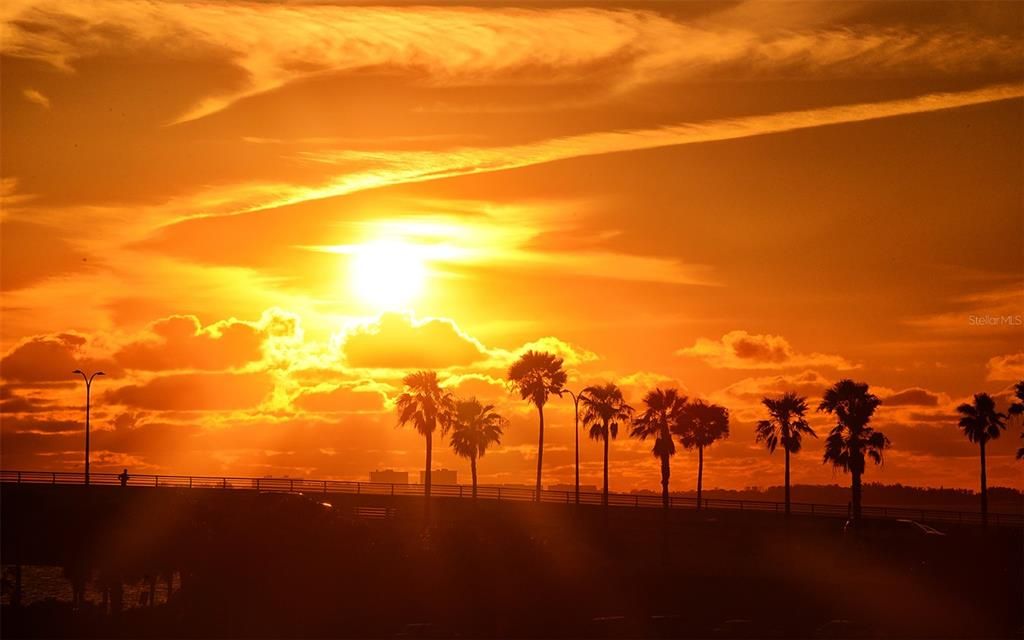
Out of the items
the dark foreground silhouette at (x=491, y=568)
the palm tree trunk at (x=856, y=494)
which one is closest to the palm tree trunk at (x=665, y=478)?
the dark foreground silhouette at (x=491, y=568)

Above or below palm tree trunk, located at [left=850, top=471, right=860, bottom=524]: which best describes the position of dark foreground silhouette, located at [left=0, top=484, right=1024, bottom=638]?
below

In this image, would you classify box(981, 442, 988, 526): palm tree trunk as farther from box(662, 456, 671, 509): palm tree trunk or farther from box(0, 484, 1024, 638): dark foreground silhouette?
box(662, 456, 671, 509): palm tree trunk

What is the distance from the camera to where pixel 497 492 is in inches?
4168

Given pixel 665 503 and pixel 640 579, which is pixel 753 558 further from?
pixel 640 579

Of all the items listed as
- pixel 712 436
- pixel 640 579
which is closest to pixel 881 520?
pixel 712 436

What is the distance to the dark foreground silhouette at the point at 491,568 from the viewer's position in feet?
217

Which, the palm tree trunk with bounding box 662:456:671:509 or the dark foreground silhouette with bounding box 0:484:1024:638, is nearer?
the dark foreground silhouette with bounding box 0:484:1024:638

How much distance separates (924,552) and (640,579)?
20432 millimetres

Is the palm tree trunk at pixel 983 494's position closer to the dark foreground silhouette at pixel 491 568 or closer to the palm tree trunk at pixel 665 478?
the dark foreground silhouette at pixel 491 568

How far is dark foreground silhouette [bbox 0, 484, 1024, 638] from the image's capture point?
66.1 meters

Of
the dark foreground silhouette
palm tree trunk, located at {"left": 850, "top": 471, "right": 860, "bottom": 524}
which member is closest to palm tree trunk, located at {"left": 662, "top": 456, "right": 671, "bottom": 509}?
the dark foreground silhouette

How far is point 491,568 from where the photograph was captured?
257 feet

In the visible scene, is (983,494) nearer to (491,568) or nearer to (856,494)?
(856,494)

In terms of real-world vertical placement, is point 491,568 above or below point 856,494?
below
